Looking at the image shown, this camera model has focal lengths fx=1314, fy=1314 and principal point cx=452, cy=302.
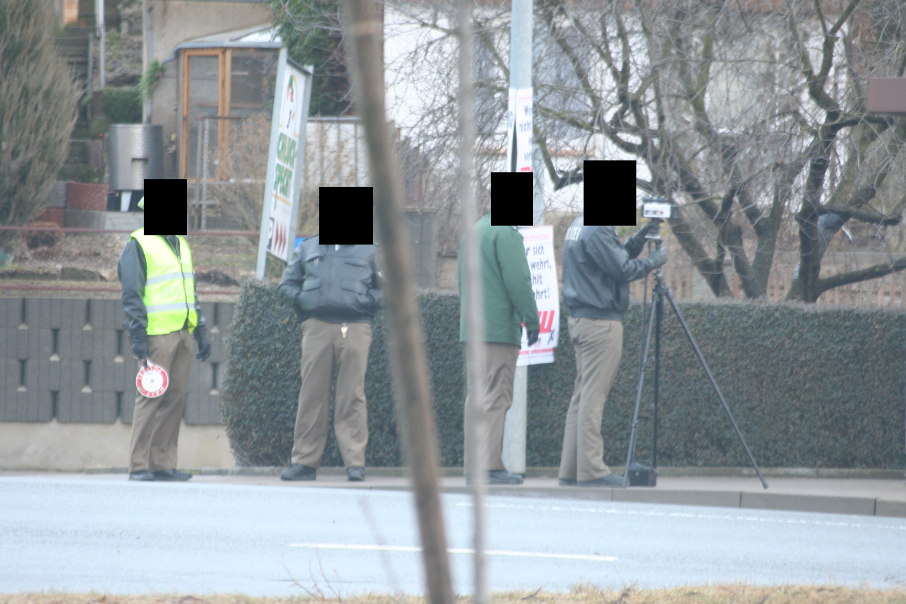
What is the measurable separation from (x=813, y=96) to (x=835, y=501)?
4.24 meters

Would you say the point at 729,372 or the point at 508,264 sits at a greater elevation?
the point at 508,264

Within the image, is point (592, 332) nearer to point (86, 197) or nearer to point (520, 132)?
point (520, 132)

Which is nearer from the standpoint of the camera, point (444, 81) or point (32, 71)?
point (444, 81)

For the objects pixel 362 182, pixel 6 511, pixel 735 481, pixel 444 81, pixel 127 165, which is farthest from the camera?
pixel 127 165

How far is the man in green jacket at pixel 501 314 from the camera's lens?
8.88 metres

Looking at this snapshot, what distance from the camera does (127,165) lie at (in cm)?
2159

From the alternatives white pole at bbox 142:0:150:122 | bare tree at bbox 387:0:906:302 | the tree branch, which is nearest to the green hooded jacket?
bare tree at bbox 387:0:906:302

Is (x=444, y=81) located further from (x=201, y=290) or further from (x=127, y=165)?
(x=127, y=165)

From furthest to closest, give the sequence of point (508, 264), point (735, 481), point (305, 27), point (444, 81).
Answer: point (305, 27) < point (444, 81) < point (735, 481) < point (508, 264)

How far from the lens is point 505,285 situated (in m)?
8.97

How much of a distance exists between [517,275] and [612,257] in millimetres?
652

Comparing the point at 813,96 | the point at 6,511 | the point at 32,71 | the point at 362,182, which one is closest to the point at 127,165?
the point at 32,71

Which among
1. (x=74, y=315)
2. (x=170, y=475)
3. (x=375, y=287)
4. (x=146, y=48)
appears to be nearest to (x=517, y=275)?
(x=375, y=287)

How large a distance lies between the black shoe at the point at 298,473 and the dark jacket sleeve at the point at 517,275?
1918 mm
